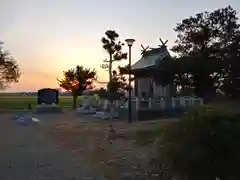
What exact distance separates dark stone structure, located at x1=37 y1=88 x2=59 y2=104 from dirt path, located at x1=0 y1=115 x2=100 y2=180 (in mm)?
27505

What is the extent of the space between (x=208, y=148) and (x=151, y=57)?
997 inches

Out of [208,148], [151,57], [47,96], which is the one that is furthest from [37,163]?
[47,96]

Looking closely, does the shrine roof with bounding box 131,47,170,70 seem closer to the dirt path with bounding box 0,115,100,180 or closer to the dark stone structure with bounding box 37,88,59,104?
the dark stone structure with bounding box 37,88,59,104

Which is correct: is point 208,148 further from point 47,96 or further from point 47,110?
point 47,96

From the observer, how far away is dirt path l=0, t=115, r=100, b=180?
8.23 m

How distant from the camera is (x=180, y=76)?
84.8 feet

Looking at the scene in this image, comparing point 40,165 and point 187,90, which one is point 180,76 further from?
point 40,165

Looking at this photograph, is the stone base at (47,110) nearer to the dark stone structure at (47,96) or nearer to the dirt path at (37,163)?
the dark stone structure at (47,96)

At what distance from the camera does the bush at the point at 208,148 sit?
5.24m

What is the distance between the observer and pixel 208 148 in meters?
5.27

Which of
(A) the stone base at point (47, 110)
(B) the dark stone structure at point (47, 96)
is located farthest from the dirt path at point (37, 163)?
(B) the dark stone structure at point (47, 96)

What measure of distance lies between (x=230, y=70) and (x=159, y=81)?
467 cm

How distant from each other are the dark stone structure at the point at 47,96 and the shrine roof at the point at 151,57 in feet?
45.2

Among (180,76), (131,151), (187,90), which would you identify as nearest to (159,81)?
(180,76)
